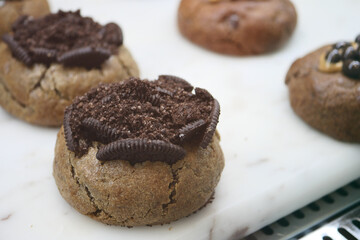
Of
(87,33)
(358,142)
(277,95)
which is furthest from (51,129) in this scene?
(358,142)

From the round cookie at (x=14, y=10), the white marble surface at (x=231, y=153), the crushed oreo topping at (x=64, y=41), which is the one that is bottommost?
the white marble surface at (x=231, y=153)

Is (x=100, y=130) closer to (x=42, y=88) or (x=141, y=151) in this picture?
(x=141, y=151)

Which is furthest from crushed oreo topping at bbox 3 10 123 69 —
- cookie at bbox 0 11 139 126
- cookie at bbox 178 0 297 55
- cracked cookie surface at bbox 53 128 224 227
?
cookie at bbox 178 0 297 55

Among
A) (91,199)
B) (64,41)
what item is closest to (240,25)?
(64,41)

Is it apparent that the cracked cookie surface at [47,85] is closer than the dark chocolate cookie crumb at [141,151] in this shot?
No

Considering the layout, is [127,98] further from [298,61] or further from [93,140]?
[298,61]

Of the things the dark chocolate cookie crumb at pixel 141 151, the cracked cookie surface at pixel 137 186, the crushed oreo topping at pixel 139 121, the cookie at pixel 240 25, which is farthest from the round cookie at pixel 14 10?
the dark chocolate cookie crumb at pixel 141 151

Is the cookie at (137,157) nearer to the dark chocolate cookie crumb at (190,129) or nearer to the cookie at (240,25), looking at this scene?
the dark chocolate cookie crumb at (190,129)
